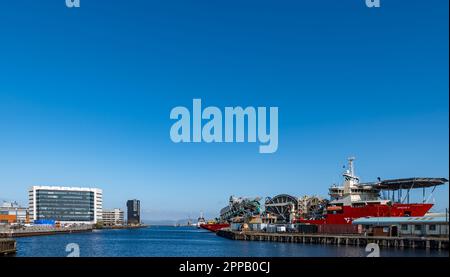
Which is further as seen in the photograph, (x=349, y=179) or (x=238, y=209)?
(x=238, y=209)

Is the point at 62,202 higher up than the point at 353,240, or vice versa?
the point at 353,240

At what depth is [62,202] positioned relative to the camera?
180 m

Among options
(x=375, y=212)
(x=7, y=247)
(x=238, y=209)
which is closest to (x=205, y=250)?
(x=7, y=247)

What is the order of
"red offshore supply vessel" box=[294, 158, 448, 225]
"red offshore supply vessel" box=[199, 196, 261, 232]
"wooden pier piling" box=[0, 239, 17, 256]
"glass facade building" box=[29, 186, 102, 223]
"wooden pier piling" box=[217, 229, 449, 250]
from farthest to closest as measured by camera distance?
"glass facade building" box=[29, 186, 102, 223], "red offshore supply vessel" box=[199, 196, 261, 232], "red offshore supply vessel" box=[294, 158, 448, 225], "wooden pier piling" box=[0, 239, 17, 256], "wooden pier piling" box=[217, 229, 449, 250]

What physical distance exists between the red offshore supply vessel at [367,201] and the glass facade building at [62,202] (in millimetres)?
105550

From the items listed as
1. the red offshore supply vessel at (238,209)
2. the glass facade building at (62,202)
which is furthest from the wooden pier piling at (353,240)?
the glass facade building at (62,202)

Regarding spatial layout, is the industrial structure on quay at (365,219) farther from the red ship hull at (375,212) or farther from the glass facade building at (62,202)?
the glass facade building at (62,202)

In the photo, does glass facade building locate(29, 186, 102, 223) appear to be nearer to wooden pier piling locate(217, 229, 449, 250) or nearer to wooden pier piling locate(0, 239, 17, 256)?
wooden pier piling locate(217, 229, 449, 250)

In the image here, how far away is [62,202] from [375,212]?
132054 mm

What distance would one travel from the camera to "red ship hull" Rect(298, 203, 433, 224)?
75.2m

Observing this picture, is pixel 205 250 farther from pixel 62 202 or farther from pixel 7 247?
pixel 62 202

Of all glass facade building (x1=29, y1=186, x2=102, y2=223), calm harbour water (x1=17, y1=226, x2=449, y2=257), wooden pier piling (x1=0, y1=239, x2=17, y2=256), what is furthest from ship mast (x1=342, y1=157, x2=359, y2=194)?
glass facade building (x1=29, y1=186, x2=102, y2=223)

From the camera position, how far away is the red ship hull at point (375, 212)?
75250 millimetres
